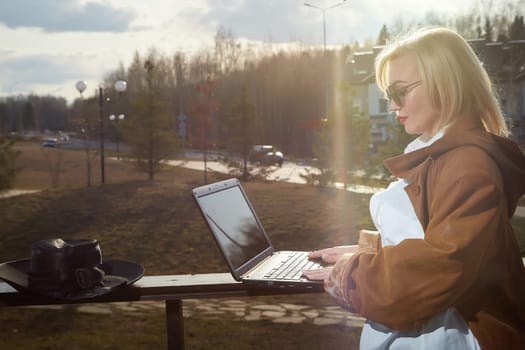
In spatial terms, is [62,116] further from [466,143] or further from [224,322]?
[466,143]

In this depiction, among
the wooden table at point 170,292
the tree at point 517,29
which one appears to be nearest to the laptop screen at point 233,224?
the wooden table at point 170,292

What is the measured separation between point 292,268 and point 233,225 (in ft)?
0.74

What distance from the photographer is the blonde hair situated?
1.32 m

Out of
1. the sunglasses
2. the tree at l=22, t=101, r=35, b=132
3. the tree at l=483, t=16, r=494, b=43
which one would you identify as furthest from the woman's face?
the tree at l=22, t=101, r=35, b=132

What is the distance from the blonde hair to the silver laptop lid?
77cm

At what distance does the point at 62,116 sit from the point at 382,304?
8030 cm

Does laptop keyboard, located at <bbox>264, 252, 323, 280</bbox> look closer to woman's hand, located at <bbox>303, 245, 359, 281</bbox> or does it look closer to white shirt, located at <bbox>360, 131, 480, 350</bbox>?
woman's hand, located at <bbox>303, 245, 359, 281</bbox>

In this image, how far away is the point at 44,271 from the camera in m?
1.90

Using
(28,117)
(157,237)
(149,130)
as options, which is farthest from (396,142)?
(28,117)

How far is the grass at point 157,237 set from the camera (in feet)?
17.8

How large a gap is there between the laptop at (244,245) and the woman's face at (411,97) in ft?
1.74

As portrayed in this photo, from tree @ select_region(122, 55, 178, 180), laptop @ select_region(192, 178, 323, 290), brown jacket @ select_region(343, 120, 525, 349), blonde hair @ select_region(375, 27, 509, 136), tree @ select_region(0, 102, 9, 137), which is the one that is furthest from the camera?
tree @ select_region(0, 102, 9, 137)

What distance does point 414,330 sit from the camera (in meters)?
1.37

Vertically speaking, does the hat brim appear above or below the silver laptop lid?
below
